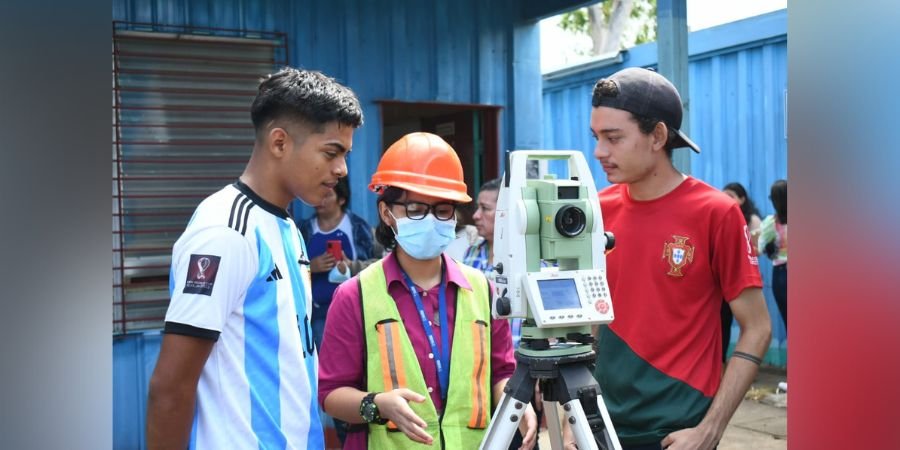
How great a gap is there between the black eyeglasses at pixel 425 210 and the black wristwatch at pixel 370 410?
0.58 m

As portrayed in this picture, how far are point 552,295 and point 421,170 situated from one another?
24.9 inches

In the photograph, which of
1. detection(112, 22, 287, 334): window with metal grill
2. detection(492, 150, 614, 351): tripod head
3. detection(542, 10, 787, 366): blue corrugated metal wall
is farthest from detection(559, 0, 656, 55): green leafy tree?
detection(492, 150, 614, 351): tripod head

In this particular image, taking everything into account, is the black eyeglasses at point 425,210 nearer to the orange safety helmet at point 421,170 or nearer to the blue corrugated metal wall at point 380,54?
the orange safety helmet at point 421,170

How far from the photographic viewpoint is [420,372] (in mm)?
2303

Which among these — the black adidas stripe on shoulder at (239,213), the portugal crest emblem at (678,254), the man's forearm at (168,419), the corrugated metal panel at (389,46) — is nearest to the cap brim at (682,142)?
the portugal crest emblem at (678,254)

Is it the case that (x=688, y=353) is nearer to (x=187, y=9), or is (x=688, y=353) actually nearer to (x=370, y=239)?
(x=370, y=239)

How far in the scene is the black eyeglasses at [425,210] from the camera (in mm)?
2541

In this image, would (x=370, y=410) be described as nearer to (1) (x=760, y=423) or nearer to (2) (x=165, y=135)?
(2) (x=165, y=135)

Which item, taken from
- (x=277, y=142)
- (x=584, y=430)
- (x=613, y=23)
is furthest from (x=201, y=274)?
(x=613, y=23)

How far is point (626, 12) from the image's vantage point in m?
23.0

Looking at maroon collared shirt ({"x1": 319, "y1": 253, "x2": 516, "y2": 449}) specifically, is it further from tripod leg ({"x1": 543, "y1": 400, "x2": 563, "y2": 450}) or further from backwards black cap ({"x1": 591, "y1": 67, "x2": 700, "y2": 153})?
backwards black cap ({"x1": 591, "y1": 67, "x2": 700, "y2": 153})

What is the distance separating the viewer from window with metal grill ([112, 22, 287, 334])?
5508mm
